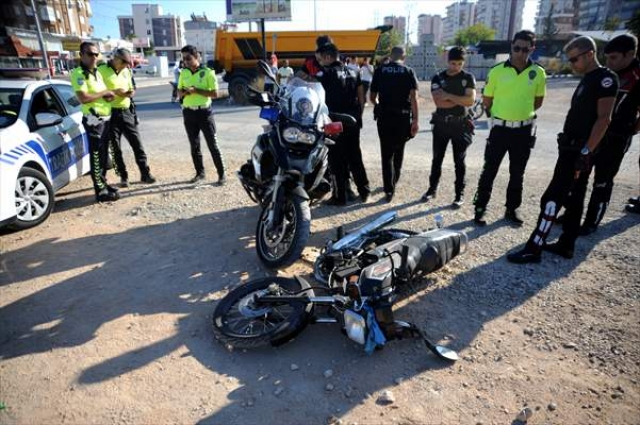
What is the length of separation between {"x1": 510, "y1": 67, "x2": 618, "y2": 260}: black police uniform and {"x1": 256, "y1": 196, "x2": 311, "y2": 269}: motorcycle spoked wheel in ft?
7.31

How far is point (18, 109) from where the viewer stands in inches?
197

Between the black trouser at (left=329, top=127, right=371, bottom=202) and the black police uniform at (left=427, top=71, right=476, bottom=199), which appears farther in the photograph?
the black trouser at (left=329, top=127, right=371, bottom=202)

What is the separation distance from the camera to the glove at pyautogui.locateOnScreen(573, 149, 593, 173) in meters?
3.51

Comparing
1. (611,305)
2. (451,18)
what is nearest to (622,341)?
(611,305)

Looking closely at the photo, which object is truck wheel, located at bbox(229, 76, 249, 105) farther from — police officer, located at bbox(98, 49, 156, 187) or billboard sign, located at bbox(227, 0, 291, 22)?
police officer, located at bbox(98, 49, 156, 187)

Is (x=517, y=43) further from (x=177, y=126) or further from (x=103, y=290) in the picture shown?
(x=177, y=126)

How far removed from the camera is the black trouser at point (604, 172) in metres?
4.49

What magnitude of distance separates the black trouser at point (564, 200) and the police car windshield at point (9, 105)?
5.93 metres

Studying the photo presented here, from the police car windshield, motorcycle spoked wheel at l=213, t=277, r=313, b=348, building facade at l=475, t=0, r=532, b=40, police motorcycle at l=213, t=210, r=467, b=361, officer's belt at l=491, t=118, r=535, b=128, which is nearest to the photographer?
police motorcycle at l=213, t=210, r=467, b=361

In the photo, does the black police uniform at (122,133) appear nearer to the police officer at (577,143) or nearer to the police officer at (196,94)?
the police officer at (196,94)

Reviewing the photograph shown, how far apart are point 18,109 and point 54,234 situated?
5.46 feet

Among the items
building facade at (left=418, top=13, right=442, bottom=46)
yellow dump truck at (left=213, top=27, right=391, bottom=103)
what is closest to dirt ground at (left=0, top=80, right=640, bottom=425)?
yellow dump truck at (left=213, top=27, right=391, bottom=103)

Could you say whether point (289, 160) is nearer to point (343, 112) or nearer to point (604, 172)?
point (343, 112)

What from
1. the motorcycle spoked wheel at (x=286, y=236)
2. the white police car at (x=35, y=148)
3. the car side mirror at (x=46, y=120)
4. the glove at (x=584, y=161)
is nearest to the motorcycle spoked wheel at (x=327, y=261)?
the motorcycle spoked wheel at (x=286, y=236)
